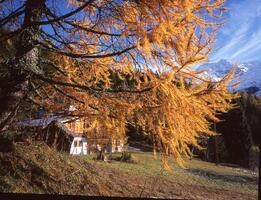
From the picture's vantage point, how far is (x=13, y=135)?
9922 millimetres

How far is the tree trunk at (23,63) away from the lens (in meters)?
7.32

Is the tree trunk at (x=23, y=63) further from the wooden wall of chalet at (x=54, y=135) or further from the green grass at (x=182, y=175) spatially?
the green grass at (x=182, y=175)

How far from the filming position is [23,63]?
24.0ft

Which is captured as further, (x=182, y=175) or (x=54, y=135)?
(x=182, y=175)

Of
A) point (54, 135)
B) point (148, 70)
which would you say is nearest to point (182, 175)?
point (54, 135)

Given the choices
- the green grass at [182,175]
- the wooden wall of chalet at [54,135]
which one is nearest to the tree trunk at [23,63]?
the wooden wall of chalet at [54,135]

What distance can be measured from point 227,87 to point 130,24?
221 cm

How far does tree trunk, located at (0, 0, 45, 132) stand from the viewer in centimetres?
732

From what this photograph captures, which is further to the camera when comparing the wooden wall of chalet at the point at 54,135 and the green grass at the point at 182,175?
the green grass at the point at 182,175

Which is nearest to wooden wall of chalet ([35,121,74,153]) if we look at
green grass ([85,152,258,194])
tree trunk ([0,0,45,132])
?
tree trunk ([0,0,45,132])

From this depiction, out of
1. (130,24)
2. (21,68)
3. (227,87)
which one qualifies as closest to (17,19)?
(21,68)

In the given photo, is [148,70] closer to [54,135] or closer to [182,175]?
[54,135]

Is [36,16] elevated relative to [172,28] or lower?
elevated

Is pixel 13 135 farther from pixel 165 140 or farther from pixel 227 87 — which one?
pixel 227 87
